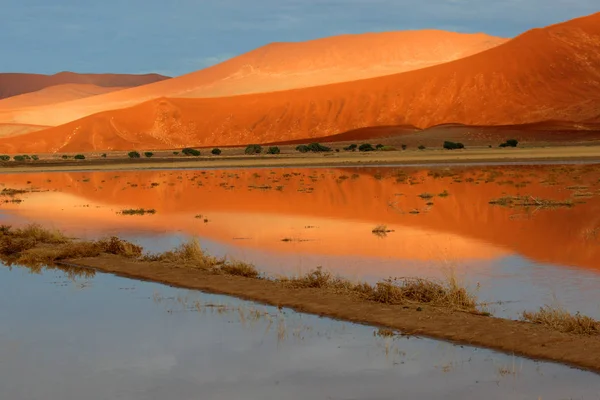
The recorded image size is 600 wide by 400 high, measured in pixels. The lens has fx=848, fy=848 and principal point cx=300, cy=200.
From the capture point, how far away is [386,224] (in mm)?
23219

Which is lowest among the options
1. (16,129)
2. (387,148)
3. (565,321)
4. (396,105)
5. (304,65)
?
(387,148)

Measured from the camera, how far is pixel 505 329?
32.9ft

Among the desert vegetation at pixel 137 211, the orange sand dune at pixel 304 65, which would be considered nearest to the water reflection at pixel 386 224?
the desert vegetation at pixel 137 211

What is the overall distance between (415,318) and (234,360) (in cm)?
285

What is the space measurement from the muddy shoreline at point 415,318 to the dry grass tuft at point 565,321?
15 centimetres

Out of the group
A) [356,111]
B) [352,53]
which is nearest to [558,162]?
[356,111]

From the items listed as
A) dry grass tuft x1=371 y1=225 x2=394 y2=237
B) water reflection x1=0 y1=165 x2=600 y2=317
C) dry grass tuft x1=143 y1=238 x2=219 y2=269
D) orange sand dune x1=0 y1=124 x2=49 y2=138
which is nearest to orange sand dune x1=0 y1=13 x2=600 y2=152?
orange sand dune x1=0 y1=124 x2=49 y2=138

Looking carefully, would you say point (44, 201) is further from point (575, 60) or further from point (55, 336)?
point (575, 60)

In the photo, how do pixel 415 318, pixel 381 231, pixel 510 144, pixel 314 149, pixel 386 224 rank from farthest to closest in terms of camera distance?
1. pixel 314 149
2. pixel 510 144
3. pixel 386 224
4. pixel 381 231
5. pixel 415 318

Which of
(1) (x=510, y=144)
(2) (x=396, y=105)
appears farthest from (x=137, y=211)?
(2) (x=396, y=105)

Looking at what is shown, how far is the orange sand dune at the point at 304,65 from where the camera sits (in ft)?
580

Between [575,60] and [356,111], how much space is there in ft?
116

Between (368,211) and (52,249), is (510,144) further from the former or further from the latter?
(52,249)

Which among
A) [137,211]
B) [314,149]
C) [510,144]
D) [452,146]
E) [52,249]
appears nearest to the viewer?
[52,249]
